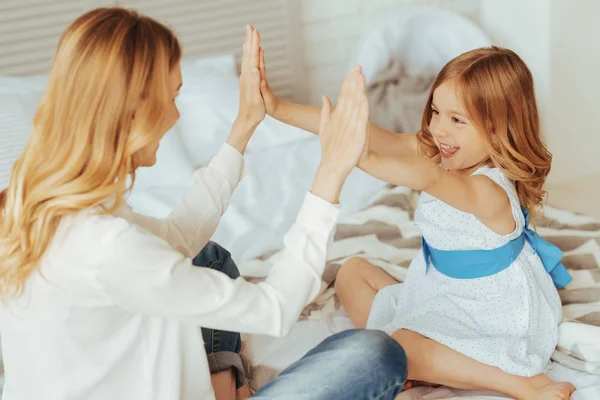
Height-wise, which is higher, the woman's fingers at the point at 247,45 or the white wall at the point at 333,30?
the woman's fingers at the point at 247,45

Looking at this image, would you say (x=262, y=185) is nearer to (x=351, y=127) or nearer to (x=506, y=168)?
(x=506, y=168)

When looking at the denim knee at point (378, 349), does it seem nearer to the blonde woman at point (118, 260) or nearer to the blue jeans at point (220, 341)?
the blonde woman at point (118, 260)

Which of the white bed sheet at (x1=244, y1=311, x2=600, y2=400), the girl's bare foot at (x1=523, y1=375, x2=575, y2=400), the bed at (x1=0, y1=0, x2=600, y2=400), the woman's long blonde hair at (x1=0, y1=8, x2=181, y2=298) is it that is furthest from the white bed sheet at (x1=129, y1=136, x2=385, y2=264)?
the woman's long blonde hair at (x1=0, y1=8, x2=181, y2=298)

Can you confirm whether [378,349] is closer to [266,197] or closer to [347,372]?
[347,372]

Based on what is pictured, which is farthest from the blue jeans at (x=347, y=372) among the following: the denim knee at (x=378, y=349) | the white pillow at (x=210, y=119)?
the white pillow at (x=210, y=119)

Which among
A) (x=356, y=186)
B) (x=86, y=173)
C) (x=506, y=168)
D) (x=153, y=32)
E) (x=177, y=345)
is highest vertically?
(x=153, y=32)

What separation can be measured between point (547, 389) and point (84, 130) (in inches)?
36.6

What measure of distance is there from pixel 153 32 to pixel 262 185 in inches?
50.5

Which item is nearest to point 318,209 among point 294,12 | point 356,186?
point 356,186

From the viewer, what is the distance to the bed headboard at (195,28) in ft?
9.20

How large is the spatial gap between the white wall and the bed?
0.28ft

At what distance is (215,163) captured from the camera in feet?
5.08

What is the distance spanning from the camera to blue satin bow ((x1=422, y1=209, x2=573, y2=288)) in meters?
1.61

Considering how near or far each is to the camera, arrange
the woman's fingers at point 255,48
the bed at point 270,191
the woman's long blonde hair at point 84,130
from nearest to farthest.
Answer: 1. the woman's long blonde hair at point 84,130
2. the woman's fingers at point 255,48
3. the bed at point 270,191
